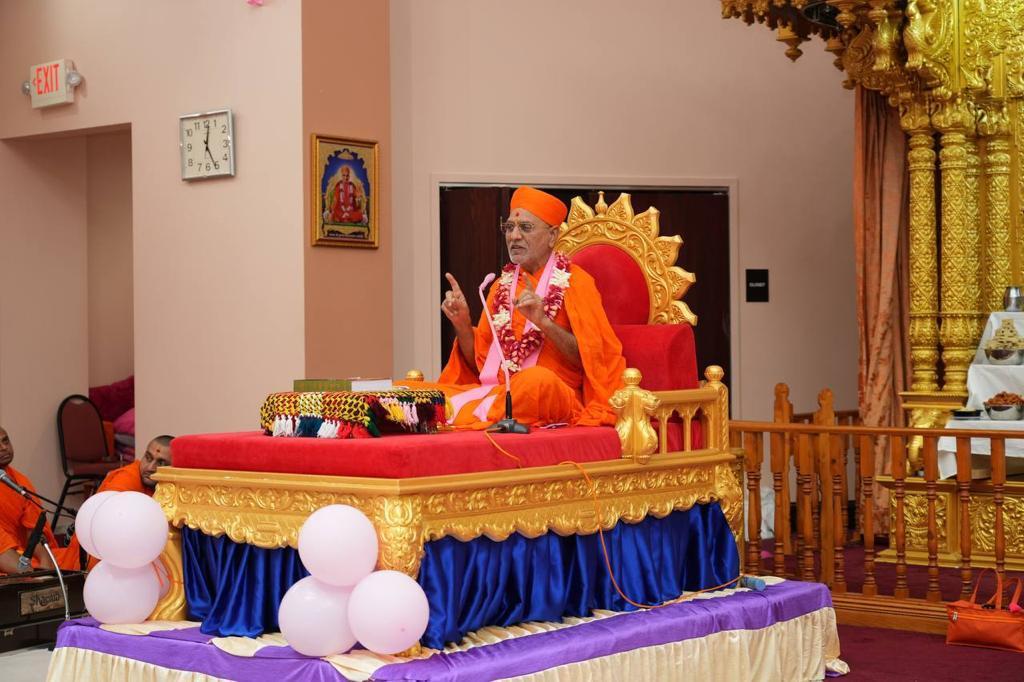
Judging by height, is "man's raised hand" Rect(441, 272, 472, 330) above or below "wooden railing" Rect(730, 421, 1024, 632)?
above

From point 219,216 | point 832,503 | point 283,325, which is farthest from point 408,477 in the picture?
point 219,216

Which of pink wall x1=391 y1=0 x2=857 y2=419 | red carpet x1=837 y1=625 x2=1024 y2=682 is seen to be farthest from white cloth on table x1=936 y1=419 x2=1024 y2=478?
pink wall x1=391 y1=0 x2=857 y2=419

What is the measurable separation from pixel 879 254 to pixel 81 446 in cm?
599

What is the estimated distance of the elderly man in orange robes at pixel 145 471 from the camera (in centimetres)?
665

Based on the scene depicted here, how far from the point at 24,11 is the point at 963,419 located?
281 inches

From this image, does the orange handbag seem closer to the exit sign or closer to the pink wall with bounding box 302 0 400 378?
the pink wall with bounding box 302 0 400 378

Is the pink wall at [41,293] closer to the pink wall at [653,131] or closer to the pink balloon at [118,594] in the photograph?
the pink wall at [653,131]

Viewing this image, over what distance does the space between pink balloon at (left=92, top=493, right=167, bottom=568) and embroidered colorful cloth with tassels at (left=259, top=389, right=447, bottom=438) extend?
1.64 feet

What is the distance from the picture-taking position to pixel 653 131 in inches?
368

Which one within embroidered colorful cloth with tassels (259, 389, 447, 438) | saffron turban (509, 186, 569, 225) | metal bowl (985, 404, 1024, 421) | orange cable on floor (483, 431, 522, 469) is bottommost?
metal bowl (985, 404, 1024, 421)

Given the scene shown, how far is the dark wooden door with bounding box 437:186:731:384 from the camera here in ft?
30.1

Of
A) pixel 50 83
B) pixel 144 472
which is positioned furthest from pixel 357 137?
pixel 144 472

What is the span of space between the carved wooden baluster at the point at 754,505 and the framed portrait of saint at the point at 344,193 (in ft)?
10.2

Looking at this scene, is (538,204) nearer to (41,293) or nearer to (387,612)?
(387,612)
